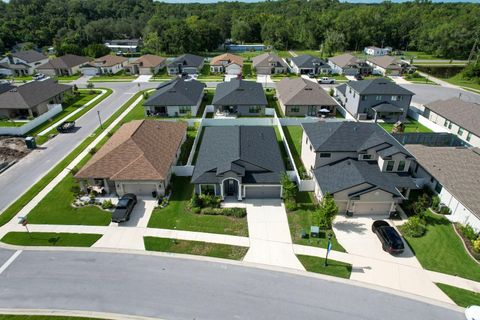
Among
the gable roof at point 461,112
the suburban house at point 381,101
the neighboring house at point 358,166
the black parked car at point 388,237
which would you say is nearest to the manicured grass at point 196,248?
the neighboring house at point 358,166

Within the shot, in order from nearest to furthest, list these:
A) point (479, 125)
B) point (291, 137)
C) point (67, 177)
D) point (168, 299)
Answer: point (168, 299) < point (67, 177) < point (479, 125) < point (291, 137)

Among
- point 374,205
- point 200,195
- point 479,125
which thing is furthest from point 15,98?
point 479,125

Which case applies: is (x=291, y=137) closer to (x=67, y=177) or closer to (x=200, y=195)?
(x=200, y=195)

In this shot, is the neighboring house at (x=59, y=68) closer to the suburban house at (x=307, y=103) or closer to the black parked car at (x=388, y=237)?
the suburban house at (x=307, y=103)

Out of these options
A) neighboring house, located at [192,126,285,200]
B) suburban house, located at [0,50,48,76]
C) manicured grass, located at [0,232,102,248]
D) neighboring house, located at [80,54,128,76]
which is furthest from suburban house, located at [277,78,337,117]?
suburban house, located at [0,50,48,76]

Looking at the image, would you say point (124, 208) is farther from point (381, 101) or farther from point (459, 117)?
point (459, 117)

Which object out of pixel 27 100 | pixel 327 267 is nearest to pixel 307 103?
pixel 327 267

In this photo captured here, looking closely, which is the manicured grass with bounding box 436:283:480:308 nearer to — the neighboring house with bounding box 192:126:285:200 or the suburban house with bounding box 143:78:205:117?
the neighboring house with bounding box 192:126:285:200
